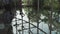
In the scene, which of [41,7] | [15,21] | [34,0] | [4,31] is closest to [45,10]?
[41,7]

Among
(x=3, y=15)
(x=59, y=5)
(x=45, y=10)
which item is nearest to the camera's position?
(x=59, y=5)

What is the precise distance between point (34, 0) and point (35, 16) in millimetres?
230

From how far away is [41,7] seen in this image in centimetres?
195

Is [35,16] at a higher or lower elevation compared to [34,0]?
lower

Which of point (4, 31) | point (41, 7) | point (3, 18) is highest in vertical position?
point (41, 7)

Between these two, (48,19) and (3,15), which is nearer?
(48,19)

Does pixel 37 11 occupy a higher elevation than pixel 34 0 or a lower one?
lower

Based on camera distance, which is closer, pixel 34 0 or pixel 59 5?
pixel 59 5

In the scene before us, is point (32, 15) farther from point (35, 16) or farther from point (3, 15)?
point (3, 15)

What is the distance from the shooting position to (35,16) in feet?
6.79

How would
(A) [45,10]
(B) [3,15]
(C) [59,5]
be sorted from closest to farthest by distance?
1. (C) [59,5]
2. (A) [45,10]
3. (B) [3,15]

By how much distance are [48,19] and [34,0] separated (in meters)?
0.33

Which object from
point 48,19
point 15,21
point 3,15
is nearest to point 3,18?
point 3,15

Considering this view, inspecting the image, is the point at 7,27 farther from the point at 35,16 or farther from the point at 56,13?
the point at 56,13
